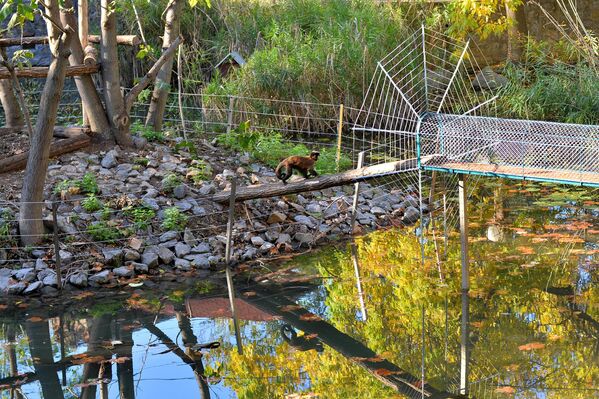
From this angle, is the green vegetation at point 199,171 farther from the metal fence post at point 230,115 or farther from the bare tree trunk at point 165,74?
the metal fence post at point 230,115

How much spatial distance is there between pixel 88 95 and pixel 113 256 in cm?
252

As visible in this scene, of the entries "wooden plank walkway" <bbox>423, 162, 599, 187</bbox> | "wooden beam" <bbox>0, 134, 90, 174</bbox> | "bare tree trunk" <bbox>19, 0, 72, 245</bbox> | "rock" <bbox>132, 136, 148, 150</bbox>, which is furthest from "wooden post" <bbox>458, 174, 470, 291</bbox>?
"wooden beam" <bbox>0, 134, 90, 174</bbox>

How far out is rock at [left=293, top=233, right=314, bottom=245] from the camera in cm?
1041

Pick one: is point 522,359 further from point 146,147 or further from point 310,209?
point 146,147

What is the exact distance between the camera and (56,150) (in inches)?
417

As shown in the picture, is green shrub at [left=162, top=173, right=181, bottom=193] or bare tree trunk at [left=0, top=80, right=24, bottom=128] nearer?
green shrub at [left=162, top=173, right=181, bottom=193]

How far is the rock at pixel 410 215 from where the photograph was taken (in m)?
11.5

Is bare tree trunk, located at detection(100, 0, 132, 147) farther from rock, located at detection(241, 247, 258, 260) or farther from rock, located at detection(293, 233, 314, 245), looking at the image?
rock, located at detection(293, 233, 314, 245)

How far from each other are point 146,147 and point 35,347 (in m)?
4.18

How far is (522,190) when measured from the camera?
1268 cm

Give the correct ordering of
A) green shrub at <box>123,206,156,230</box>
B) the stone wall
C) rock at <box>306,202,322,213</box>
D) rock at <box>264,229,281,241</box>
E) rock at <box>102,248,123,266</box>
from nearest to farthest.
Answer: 1. rock at <box>102,248,123,266</box>
2. green shrub at <box>123,206,156,230</box>
3. rock at <box>264,229,281,241</box>
4. rock at <box>306,202,322,213</box>
5. the stone wall

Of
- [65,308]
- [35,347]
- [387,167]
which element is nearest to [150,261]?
[65,308]

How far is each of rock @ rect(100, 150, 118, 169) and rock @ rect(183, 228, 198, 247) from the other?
57.1 inches

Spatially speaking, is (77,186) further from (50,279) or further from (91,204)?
(50,279)
